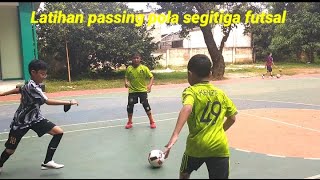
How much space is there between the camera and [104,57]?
20.3 m

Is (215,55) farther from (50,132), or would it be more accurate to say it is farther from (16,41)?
(50,132)

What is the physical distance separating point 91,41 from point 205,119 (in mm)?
17028

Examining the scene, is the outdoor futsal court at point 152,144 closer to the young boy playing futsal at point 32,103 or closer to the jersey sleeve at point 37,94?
the young boy playing futsal at point 32,103

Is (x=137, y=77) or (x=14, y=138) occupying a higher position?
(x=137, y=77)

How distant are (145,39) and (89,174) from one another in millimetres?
16659

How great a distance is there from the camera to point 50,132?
4410 millimetres

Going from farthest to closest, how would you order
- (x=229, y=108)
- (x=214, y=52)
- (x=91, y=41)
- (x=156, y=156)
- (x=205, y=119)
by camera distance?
(x=214, y=52)
(x=91, y=41)
(x=156, y=156)
(x=229, y=108)
(x=205, y=119)

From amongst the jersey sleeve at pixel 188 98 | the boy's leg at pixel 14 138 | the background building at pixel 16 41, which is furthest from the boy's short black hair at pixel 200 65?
the background building at pixel 16 41

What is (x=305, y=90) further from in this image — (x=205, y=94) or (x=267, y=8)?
(x=205, y=94)

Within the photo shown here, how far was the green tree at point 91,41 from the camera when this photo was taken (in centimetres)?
1886

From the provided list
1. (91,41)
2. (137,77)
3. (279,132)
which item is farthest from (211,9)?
(279,132)

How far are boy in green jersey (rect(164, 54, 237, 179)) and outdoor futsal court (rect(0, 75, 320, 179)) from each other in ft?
4.48

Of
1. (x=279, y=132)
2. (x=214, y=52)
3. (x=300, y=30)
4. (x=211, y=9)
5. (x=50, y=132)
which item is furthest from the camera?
(x=300, y=30)

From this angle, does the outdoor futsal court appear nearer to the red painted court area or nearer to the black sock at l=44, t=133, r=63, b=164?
the red painted court area
